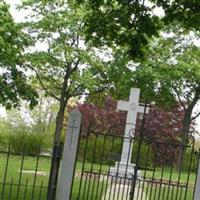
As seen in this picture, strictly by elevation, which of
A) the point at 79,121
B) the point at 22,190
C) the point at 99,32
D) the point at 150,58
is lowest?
the point at 22,190

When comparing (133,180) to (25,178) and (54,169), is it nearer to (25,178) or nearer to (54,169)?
(54,169)

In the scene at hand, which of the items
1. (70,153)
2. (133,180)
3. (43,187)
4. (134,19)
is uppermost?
(134,19)

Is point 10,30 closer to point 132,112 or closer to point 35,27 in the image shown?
point 132,112

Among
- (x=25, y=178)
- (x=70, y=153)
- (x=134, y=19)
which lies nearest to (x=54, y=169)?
(x=70, y=153)

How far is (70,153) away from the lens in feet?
34.2

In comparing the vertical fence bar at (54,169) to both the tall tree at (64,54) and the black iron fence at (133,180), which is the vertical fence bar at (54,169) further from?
the tall tree at (64,54)

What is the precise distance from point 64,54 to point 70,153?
26.3 meters

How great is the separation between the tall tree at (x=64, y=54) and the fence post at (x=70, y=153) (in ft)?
80.1

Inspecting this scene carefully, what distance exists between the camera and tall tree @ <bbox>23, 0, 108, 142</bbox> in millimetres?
35469

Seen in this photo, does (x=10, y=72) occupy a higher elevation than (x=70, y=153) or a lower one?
higher

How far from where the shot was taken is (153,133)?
157ft

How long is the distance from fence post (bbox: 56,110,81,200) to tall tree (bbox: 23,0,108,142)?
24.4 meters

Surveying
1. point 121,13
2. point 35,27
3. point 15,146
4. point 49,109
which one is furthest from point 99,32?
point 49,109

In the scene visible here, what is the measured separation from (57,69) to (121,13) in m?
24.1
